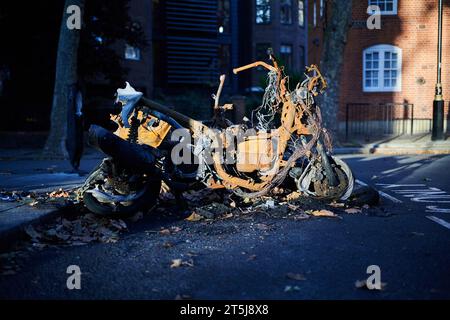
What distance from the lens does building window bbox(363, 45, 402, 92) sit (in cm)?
2411

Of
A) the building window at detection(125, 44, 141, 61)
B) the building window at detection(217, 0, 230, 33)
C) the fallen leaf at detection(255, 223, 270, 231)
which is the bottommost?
the fallen leaf at detection(255, 223, 270, 231)

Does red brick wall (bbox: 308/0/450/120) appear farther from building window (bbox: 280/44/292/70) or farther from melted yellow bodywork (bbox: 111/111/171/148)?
melted yellow bodywork (bbox: 111/111/171/148)

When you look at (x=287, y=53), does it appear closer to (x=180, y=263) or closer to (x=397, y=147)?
(x=397, y=147)

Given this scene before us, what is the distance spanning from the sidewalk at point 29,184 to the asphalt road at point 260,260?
0.76 meters

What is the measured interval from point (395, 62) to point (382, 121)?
3.38 meters

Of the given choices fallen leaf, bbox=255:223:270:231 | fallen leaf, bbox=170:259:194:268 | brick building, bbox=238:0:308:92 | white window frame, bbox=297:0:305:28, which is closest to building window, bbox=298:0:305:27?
white window frame, bbox=297:0:305:28

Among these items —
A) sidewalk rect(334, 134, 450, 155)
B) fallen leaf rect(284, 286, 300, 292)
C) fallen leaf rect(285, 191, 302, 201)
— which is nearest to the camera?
fallen leaf rect(284, 286, 300, 292)

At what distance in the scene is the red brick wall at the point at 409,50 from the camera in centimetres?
2361

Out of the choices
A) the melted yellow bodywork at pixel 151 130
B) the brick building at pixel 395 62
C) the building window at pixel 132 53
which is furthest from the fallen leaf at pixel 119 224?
the building window at pixel 132 53

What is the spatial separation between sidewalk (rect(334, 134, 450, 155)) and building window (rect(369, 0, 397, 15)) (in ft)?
27.7

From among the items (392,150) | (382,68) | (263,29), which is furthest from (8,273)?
(263,29)

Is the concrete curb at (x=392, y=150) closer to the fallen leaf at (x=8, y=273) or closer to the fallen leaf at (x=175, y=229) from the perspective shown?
the fallen leaf at (x=175, y=229)

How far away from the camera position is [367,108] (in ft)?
75.9

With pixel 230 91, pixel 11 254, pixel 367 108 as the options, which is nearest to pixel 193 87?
pixel 230 91
